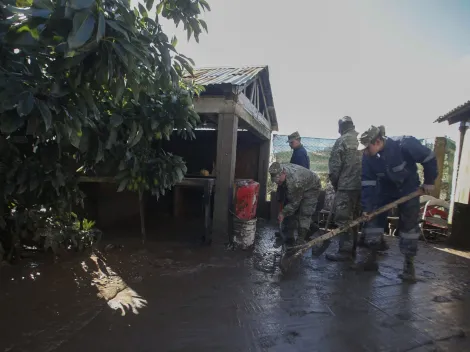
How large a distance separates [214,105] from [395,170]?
2.96 meters

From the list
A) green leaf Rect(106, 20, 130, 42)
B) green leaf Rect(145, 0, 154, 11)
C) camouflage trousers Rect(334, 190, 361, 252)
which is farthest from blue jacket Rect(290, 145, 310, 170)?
green leaf Rect(106, 20, 130, 42)

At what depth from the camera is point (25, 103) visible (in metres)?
1.39

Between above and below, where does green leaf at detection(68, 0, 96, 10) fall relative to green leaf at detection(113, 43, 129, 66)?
above

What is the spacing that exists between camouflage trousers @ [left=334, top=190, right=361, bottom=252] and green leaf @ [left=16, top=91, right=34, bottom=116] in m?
4.35

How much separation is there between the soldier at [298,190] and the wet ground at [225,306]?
82 cm

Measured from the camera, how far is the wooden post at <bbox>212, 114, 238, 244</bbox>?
5.02m

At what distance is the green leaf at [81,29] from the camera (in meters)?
1.17

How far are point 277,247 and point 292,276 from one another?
4.44ft

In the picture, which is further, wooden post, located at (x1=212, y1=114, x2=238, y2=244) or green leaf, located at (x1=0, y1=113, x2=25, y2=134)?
wooden post, located at (x1=212, y1=114, x2=238, y2=244)

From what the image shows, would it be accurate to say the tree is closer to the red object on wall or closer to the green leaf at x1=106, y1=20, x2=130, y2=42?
the green leaf at x1=106, y1=20, x2=130, y2=42

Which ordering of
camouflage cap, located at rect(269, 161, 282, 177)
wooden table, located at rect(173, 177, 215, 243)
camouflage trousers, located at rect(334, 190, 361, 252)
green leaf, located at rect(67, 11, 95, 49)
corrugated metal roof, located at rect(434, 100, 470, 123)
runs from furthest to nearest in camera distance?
corrugated metal roof, located at rect(434, 100, 470, 123)
wooden table, located at rect(173, 177, 215, 243)
camouflage trousers, located at rect(334, 190, 361, 252)
camouflage cap, located at rect(269, 161, 282, 177)
green leaf, located at rect(67, 11, 95, 49)

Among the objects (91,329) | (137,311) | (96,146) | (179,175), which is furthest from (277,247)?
(96,146)

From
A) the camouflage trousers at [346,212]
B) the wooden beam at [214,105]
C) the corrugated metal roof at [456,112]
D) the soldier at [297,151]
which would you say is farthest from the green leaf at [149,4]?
the corrugated metal roof at [456,112]

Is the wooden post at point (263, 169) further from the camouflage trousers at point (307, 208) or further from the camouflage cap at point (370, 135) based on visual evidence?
the camouflage cap at point (370, 135)
